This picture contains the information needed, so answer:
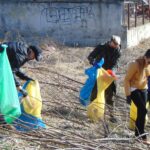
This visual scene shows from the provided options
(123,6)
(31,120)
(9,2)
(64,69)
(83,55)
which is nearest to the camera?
(31,120)

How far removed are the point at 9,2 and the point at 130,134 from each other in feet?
37.6

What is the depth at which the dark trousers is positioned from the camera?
651cm

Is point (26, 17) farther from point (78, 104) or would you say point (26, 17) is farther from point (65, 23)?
point (78, 104)

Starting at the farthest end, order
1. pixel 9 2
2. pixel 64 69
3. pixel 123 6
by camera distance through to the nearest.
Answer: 1. pixel 9 2
2. pixel 123 6
3. pixel 64 69

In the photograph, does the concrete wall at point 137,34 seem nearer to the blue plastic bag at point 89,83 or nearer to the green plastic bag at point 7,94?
the blue plastic bag at point 89,83

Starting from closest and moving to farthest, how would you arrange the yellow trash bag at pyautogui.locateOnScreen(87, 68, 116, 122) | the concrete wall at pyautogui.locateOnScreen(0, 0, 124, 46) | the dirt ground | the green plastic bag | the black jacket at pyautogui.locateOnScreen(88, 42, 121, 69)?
the dirt ground → the green plastic bag → the yellow trash bag at pyautogui.locateOnScreen(87, 68, 116, 122) → the black jacket at pyautogui.locateOnScreen(88, 42, 121, 69) → the concrete wall at pyautogui.locateOnScreen(0, 0, 124, 46)

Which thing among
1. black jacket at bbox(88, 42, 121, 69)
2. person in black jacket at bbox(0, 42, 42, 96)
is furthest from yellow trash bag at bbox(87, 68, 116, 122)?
person in black jacket at bbox(0, 42, 42, 96)

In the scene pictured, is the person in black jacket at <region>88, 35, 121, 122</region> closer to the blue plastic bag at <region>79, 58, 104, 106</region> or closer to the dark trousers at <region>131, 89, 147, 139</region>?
the blue plastic bag at <region>79, 58, 104, 106</region>

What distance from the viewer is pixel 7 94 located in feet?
20.2

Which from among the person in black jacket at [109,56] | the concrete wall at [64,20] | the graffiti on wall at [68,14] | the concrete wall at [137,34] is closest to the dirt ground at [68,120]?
the person in black jacket at [109,56]

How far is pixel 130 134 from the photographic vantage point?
694 cm

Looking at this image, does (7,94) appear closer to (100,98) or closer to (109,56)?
(100,98)

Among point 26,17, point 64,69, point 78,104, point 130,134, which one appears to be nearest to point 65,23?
point 26,17

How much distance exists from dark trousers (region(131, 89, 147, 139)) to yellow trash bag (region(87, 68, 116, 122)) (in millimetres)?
929
